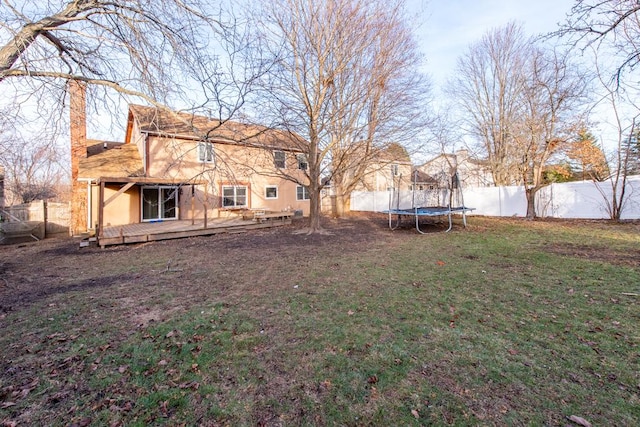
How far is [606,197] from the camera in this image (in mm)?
12961

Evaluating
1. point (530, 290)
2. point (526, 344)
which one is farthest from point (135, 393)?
point (530, 290)

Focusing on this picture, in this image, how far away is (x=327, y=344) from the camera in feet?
10.00

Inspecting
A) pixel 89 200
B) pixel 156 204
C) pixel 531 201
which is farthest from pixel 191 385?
pixel 531 201

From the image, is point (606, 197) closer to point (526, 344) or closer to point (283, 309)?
point (526, 344)

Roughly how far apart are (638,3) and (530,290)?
14.1 ft

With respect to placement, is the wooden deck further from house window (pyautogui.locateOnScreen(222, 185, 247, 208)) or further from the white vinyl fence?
the white vinyl fence

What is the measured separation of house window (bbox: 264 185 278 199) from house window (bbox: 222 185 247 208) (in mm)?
1474

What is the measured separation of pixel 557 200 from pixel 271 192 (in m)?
15.6

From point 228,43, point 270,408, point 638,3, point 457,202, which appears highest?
point 228,43

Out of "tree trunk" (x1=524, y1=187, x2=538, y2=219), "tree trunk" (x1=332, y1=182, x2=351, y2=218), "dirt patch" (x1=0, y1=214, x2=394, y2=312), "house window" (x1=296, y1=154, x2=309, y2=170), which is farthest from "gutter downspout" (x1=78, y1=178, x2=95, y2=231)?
"tree trunk" (x1=524, y1=187, x2=538, y2=219)

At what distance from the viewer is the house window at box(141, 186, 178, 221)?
14.5 meters

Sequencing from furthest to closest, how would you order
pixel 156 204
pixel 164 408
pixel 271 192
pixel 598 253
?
pixel 271 192, pixel 156 204, pixel 598 253, pixel 164 408

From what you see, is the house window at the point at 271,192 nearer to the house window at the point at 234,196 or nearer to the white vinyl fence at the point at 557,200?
the house window at the point at 234,196

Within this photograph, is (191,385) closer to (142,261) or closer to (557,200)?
(142,261)
